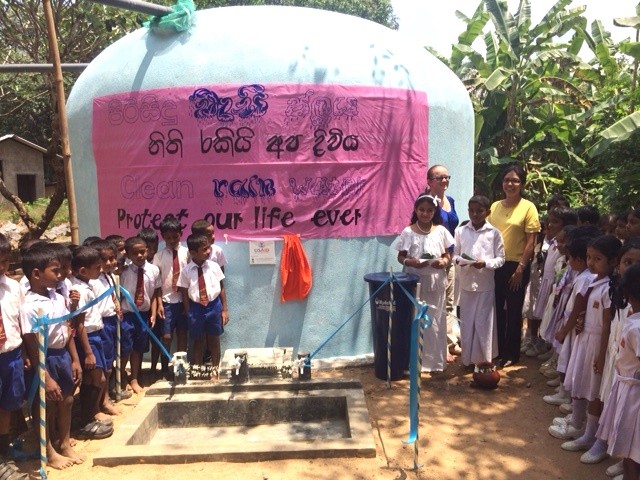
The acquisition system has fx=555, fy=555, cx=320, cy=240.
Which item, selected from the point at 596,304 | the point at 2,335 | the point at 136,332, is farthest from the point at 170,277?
the point at 596,304

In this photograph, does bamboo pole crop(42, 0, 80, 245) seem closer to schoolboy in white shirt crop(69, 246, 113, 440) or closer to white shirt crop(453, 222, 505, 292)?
schoolboy in white shirt crop(69, 246, 113, 440)

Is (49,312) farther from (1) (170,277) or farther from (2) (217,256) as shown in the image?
(2) (217,256)

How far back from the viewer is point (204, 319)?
5398 millimetres

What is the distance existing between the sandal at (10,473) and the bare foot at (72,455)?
0.41 metres

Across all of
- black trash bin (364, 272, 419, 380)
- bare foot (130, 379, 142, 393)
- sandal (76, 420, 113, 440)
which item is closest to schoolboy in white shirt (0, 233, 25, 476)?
sandal (76, 420, 113, 440)

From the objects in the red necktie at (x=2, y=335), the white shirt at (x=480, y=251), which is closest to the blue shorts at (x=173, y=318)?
the red necktie at (x=2, y=335)

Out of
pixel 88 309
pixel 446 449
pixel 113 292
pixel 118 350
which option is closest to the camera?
pixel 446 449

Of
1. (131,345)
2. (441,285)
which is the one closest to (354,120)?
(441,285)

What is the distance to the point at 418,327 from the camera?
13.0ft

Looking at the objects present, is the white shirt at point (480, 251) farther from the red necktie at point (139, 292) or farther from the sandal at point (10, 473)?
the sandal at point (10, 473)

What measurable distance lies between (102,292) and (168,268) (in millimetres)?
982

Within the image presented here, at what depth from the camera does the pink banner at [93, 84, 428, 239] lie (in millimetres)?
5664

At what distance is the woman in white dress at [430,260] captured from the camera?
5.23 m

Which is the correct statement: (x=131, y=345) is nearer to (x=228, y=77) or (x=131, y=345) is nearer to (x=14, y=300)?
(x=14, y=300)
